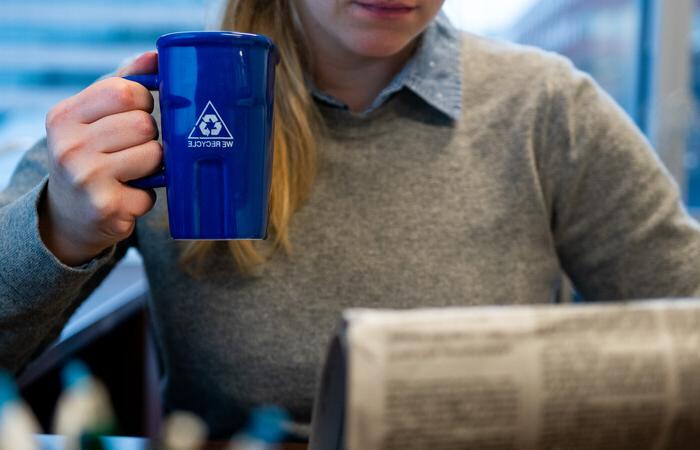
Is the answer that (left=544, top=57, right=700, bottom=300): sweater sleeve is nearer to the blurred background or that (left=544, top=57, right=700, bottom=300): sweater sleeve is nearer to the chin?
the chin

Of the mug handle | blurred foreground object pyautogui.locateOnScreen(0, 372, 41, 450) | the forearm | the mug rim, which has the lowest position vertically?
the forearm

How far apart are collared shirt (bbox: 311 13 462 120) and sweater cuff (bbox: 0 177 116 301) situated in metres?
0.35

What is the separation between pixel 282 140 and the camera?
31.7 inches

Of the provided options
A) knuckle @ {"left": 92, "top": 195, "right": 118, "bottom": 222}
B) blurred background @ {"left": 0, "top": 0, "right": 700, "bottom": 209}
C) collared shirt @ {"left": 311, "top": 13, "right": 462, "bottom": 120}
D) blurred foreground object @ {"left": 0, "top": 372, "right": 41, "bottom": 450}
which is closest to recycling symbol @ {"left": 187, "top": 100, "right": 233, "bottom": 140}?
knuckle @ {"left": 92, "top": 195, "right": 118, "bottom": 222}

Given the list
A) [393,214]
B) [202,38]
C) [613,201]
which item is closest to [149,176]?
[202,38]

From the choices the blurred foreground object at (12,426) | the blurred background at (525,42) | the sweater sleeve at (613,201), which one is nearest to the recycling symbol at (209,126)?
the blurred foreground object at (12,426)

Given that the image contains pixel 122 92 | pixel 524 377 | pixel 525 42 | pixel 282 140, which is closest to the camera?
pixel 524 377

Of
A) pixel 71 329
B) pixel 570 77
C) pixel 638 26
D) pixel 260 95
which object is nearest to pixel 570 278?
pixel 570 77

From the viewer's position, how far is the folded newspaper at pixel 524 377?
0.32 meters

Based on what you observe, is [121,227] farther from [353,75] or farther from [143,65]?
[353,75]

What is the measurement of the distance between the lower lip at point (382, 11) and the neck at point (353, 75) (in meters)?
0.15

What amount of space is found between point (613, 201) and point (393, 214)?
27cm

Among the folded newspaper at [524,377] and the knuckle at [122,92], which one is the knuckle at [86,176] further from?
the folded newspaper at [524,377]

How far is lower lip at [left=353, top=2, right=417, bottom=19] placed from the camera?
2.30 ft
